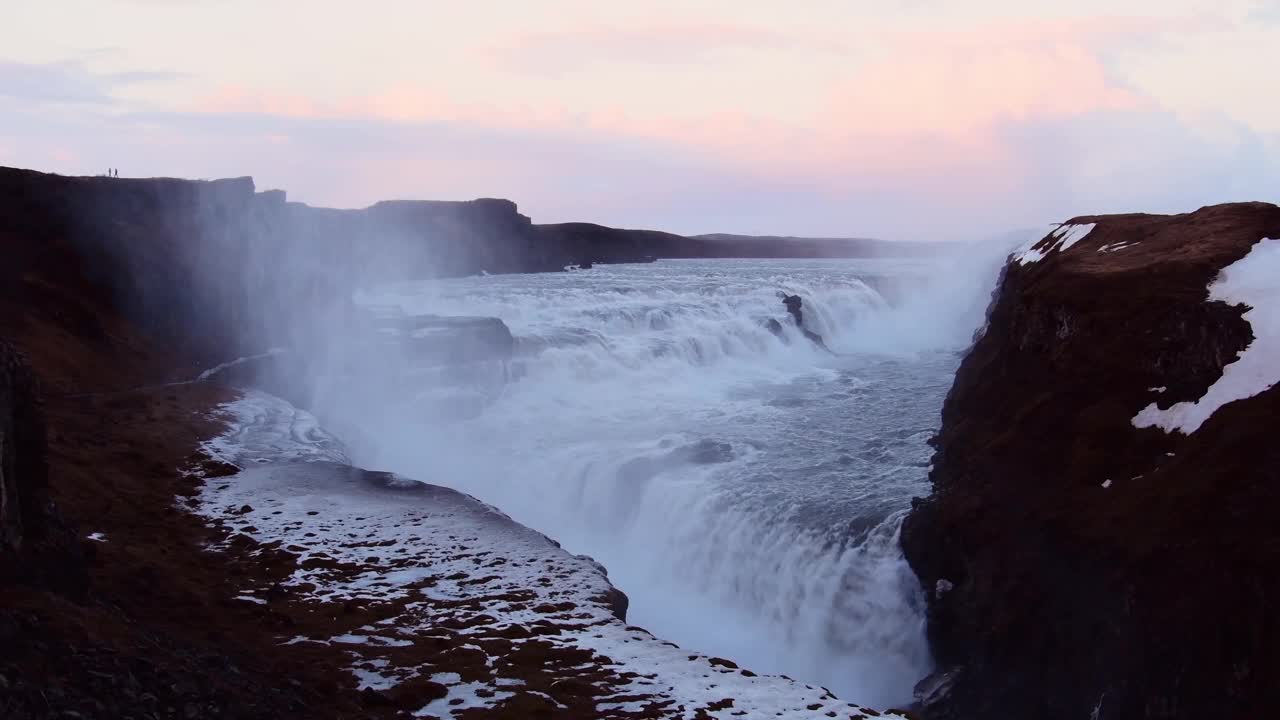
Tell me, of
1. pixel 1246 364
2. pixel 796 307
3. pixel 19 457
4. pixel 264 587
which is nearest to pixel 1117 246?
pixel 1246 364

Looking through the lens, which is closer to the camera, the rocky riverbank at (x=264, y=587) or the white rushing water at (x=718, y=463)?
the rocky riverbank at (x=264, y=587)

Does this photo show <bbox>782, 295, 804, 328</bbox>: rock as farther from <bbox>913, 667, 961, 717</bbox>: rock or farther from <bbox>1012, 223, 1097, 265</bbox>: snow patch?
<bbox>913, 667, 961, 717</bbox>: rock

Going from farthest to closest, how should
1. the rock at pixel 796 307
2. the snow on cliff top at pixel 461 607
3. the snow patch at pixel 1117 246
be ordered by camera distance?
the rock at pixel 796 307 < the snow patch at pixel 1117 246 < the snow on cliff top at pixel 461 607

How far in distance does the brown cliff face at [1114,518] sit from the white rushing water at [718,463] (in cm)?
144

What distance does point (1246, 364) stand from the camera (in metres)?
14.4

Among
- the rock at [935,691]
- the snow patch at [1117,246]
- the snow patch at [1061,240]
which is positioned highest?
the snow patch at [1061,240]

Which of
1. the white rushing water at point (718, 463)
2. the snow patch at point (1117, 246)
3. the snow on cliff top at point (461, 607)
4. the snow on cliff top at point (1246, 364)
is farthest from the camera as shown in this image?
the snow patch at point (1117, 246)

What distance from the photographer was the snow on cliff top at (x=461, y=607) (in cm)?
1036

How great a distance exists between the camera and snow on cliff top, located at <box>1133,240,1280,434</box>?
1391 centimetres

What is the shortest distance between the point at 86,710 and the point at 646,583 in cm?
1404

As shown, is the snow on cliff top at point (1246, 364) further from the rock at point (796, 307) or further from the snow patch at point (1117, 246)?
the rock at point (796, 307)

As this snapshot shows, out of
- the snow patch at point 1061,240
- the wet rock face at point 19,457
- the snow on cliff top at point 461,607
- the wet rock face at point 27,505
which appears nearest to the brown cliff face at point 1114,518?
the snow on cliff top at point 461,607

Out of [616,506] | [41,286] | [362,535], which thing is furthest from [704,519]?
[41,286]

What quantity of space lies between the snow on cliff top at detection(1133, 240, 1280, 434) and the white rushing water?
5045mm
